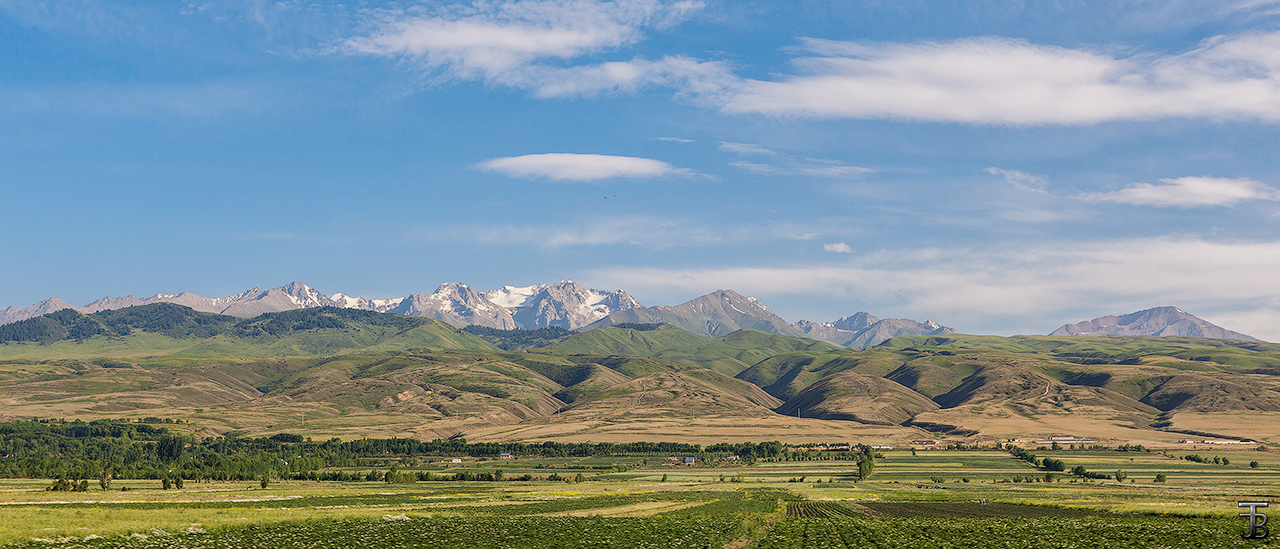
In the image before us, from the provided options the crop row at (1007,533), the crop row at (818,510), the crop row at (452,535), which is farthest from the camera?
the crop row at (818,510)


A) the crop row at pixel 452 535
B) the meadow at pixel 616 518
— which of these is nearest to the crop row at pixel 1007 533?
the meadow at pixel 616 518

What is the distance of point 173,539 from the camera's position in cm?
8575

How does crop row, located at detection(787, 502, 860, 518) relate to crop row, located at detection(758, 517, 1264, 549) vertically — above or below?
below

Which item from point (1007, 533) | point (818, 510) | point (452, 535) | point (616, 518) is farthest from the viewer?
point (818, 510)

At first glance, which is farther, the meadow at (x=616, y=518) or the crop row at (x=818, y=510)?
the crop row at (x=818, y=510)

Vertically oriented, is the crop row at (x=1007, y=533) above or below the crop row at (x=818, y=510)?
above

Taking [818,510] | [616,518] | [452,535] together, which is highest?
[452,535]

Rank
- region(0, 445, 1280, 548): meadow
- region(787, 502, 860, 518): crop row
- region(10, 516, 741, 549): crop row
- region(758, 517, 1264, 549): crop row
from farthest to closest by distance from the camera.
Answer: region(787, 502, 860, 518): crop row → region(0, 445, 1280, 548): meadow → region(758, 517, 1264, 549): crop row → region(10, 516, 741, 549): crop row

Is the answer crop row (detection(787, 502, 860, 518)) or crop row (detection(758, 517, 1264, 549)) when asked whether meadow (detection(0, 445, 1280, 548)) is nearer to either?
crop row (detection(758, 517, 1264, 549))

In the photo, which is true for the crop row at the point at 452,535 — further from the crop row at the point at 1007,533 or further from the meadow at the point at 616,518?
the crop row at the point at 1007,533

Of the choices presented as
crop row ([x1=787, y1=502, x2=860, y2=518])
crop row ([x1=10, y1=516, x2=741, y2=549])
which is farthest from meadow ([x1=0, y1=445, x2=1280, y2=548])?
crop row ([x1=787, y1=502, x2=860, y2=518])

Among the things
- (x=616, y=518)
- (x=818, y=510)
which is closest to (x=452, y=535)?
(x=616, y=518)

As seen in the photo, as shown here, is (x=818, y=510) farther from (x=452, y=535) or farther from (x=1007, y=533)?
(x=452, y=535)

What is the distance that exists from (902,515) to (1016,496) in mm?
57938
